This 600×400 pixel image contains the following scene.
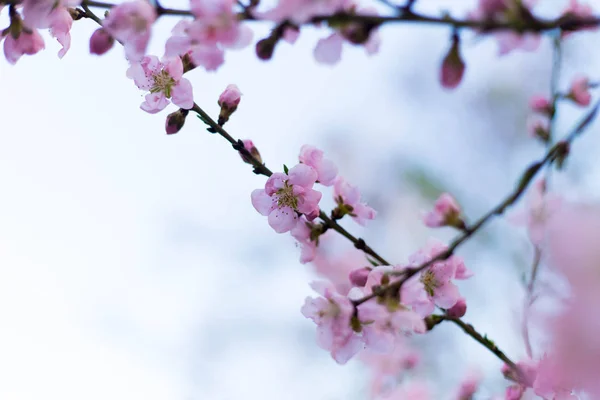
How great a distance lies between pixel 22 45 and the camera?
2.85 ft

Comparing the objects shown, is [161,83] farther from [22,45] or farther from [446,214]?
[446,214]

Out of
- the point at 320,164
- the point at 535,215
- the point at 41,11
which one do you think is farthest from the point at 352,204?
the point at 41,11

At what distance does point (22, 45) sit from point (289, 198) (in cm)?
44

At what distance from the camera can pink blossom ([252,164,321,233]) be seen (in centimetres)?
99

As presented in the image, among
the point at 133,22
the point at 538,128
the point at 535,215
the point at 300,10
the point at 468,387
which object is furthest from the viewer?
the point at 468,387

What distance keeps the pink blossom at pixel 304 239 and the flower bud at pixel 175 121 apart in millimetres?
245

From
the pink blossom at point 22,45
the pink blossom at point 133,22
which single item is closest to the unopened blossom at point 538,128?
the pink blossom at point 133,22

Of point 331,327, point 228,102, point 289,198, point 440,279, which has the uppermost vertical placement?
point 228,102

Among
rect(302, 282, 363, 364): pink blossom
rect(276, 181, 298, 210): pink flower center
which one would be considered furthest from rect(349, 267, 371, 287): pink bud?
rect(276, 181, 298, 210): pink flower center

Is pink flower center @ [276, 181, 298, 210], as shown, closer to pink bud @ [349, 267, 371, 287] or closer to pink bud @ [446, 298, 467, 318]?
pink bud @ [349, 267, 371, 287]

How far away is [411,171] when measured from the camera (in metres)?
3.63

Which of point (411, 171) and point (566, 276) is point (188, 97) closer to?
point (566, 276)

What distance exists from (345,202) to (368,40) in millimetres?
407

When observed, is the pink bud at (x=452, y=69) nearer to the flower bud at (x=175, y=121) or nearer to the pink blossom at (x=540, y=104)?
the flower bud at (x=175, y=121)
